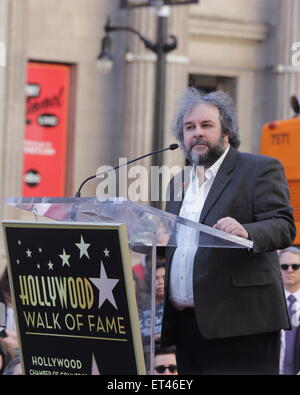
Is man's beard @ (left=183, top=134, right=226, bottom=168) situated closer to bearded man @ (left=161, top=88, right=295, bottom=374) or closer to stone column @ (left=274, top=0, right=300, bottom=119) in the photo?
bearded man @ (left=161, top=88, right=295, bottom=374)

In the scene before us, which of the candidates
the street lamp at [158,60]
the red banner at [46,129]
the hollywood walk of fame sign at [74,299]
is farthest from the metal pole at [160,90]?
the hollywood walk of fame sign at [74,299]

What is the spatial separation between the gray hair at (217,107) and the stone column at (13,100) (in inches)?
376

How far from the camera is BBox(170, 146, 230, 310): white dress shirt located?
4812mm

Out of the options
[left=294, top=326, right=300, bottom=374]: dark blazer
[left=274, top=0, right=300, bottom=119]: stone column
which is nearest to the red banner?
[left=274, top=0, right=300, bottom=119]: stone column

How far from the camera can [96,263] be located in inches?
177

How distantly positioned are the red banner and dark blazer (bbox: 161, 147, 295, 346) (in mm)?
12042

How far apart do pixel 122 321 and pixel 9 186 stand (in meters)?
10.6

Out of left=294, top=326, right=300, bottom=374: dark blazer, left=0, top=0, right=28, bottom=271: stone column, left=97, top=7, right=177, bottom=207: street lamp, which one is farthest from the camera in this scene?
left=0, top=0, right=28, bottom=271: stone column

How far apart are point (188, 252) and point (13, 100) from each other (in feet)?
35.5

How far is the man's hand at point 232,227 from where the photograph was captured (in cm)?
445

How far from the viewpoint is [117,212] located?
4633 millimetres

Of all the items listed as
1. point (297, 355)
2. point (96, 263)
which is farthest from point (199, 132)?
point (297, 355)

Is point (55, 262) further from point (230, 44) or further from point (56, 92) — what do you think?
point (230, 44)

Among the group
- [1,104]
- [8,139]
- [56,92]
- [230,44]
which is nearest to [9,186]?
[8,139]
